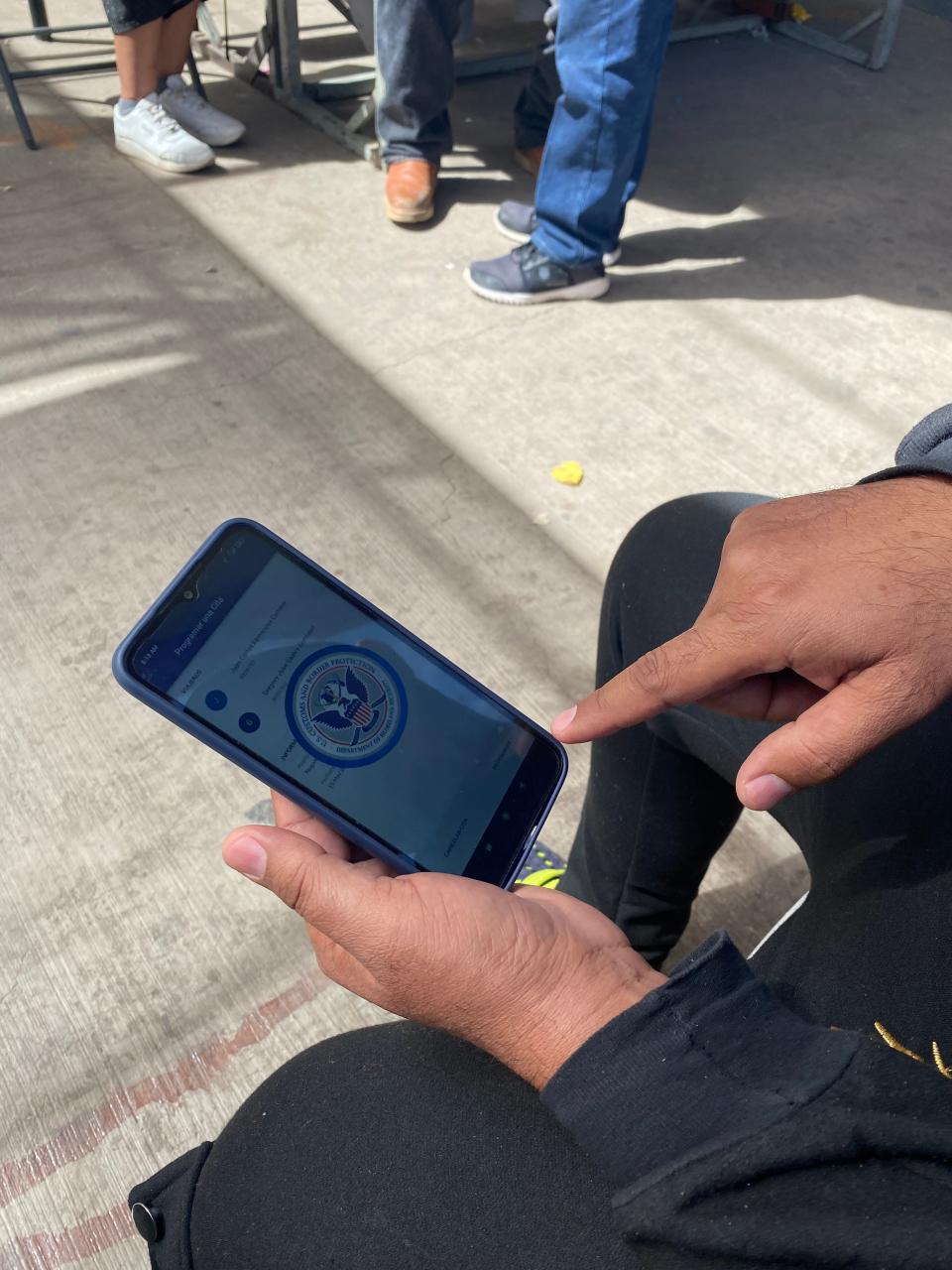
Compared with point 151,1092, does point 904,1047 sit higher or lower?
higher

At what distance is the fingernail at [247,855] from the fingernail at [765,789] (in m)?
0.41

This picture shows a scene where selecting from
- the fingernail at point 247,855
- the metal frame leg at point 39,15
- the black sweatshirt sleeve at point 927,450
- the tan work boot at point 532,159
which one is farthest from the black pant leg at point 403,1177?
the metal frame leg at point 39,15

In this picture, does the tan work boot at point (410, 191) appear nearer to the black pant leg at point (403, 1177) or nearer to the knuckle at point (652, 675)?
the knuckle at point (652, 675)

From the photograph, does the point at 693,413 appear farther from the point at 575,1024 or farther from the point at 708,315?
the point at 575,1024

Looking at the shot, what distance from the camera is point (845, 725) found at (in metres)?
0.81

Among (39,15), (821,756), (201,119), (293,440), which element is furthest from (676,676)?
(39,15)

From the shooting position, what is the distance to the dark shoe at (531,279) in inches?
109

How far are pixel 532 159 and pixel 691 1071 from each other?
3412 mm

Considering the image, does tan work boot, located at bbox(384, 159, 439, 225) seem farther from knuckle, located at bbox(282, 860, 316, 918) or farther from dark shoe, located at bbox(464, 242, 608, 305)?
knuckle, located at bbox(282, 860, 316, 918)

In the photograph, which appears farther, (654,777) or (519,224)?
(519,224)

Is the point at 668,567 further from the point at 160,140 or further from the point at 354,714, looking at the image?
the point at 160,140

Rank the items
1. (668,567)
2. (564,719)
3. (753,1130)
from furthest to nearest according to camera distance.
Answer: (668,567), (564,719), (753,1130)

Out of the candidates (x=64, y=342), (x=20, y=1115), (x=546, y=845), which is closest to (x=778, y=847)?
(x=546, y=845)

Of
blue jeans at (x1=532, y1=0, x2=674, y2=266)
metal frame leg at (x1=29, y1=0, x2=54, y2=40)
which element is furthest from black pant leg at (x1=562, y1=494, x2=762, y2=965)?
metal frame leg at (x1=29, y1=0, x2=54, y2=40)
